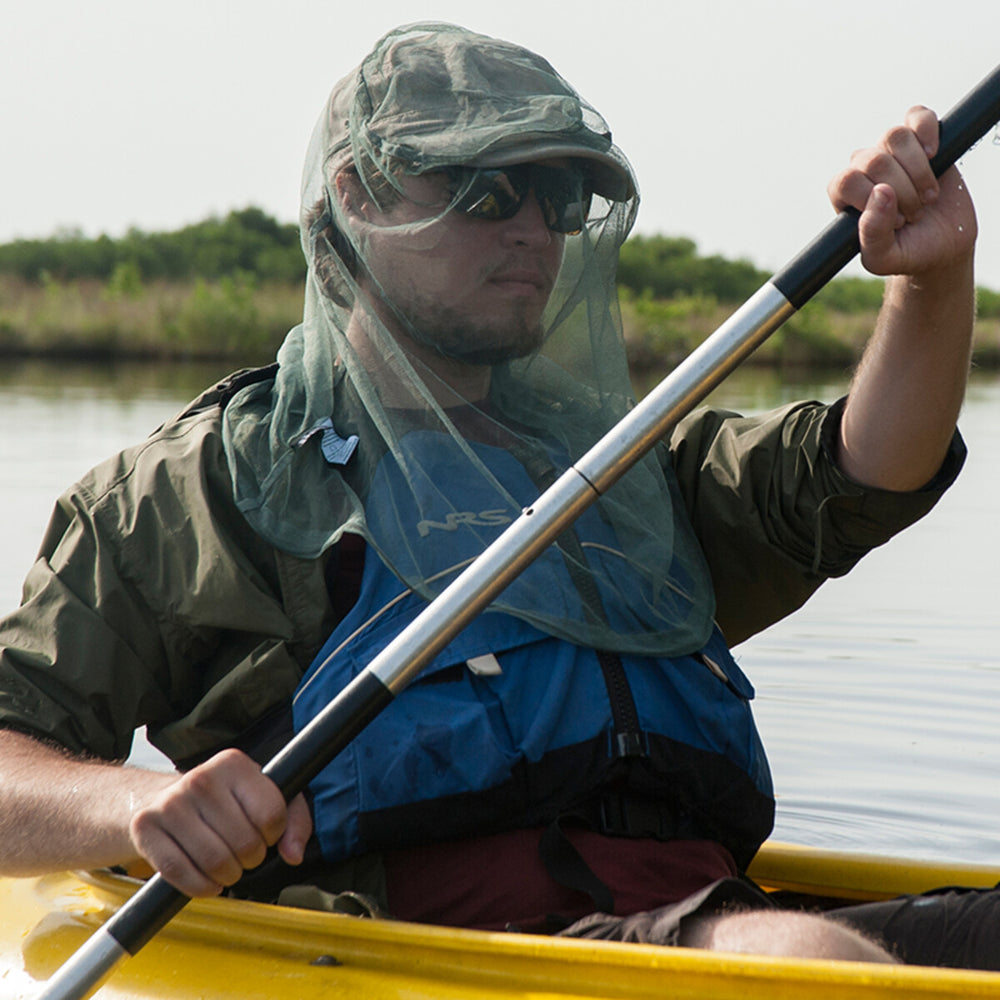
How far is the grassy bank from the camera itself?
25.9m

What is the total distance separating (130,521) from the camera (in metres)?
2.25

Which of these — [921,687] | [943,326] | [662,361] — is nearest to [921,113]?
[943,326]

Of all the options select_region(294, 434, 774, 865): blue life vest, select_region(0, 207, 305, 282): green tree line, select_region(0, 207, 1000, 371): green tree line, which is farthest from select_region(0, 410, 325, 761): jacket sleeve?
select_region(0, 207, 305, 282): green tree line

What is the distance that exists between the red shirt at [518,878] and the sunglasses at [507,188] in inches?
39.0

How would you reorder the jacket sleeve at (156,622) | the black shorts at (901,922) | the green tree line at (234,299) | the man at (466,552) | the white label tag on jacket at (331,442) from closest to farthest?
1. the black shorts at (901,922)
2. the man at (466,552)
3. the jacket sleeve at (156,622)
4. the white label tag on jacket at (331,442)
5. the green tree line at (234,299)

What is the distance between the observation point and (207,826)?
1.76 meters

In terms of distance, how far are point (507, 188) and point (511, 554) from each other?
760mm

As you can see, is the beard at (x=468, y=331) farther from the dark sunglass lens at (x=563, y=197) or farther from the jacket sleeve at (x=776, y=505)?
the jacket sleeve at (x=776, y=505)

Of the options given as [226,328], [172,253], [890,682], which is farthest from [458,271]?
[172,253]

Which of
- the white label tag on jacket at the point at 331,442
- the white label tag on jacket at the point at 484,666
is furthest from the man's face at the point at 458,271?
the white label tag on jacket at the point at 484,666

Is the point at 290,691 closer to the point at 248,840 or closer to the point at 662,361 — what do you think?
the point at 248,840

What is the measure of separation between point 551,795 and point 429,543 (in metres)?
0.43

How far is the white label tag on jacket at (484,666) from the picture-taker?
210 cm

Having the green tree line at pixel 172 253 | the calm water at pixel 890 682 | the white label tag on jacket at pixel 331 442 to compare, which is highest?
the green tree line at pixel 172 253
